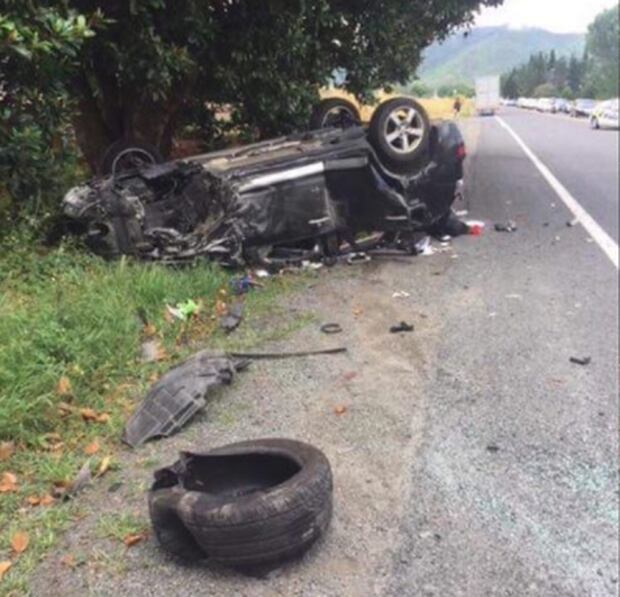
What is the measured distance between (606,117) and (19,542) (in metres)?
34.9

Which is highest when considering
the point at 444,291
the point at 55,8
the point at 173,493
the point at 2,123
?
the point at 55,8

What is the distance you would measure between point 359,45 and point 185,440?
28.6ft

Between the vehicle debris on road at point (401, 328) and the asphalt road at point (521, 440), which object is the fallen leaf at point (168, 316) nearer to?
the vehicle debris on road at point (401, 328)

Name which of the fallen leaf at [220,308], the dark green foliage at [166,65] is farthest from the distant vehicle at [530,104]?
the fallen leaf at [220,308]

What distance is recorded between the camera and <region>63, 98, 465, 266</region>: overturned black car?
23.0 ft

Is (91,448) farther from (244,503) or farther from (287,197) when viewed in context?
(287,197)

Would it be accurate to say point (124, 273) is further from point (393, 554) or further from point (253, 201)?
point (393, 554)

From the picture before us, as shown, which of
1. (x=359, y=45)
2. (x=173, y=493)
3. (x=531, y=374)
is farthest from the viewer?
(x=359, y=45)

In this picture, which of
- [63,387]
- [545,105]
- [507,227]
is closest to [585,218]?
[507,227]

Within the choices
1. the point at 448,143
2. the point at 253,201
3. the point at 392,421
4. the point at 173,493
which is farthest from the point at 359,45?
the point at 173,493

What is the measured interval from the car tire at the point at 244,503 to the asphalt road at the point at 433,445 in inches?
4.4

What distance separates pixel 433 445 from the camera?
4004 mm

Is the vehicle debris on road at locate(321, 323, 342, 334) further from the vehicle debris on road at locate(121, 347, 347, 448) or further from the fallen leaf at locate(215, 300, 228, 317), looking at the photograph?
the vehicle debris on road at locate(121, 347, 347, 448)

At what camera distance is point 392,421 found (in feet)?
14.0
